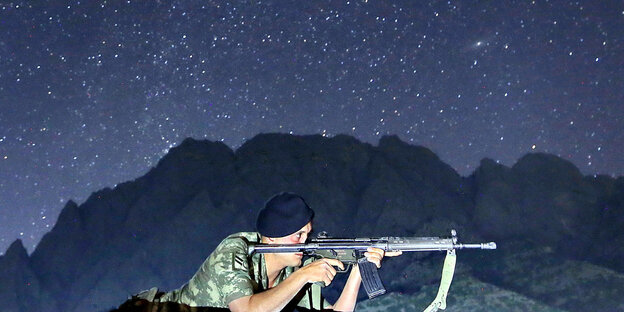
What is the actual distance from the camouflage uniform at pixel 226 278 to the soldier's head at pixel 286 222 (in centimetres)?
13

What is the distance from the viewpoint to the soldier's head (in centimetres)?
282

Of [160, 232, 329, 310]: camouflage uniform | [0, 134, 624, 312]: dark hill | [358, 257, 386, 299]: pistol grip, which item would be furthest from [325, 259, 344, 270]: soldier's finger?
[0, 134, 624, 312]: dark hill

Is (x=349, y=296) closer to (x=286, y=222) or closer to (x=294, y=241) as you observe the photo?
(x=294, y=241)

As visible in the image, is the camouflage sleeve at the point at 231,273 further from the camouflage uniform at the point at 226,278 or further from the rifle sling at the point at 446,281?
the rifle sling at the point at 446,281

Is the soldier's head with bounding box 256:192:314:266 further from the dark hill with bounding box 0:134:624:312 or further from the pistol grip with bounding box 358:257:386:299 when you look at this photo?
the dark hill with bounding box 0:134:624:312

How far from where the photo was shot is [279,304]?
8.66 feet

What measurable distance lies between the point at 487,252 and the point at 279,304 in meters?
→ 10.3

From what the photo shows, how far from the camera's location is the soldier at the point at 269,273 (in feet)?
8.69

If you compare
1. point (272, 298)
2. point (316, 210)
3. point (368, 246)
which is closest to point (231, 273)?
point (272, 298)

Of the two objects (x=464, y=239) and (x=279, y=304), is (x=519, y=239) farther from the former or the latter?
(x=279, y=304)

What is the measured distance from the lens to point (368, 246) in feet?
9.55

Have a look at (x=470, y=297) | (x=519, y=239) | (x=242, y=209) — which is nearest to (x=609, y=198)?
(x=519, y=239)

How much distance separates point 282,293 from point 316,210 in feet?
32.6

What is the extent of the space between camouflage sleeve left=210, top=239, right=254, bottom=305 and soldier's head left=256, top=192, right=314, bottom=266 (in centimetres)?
17
